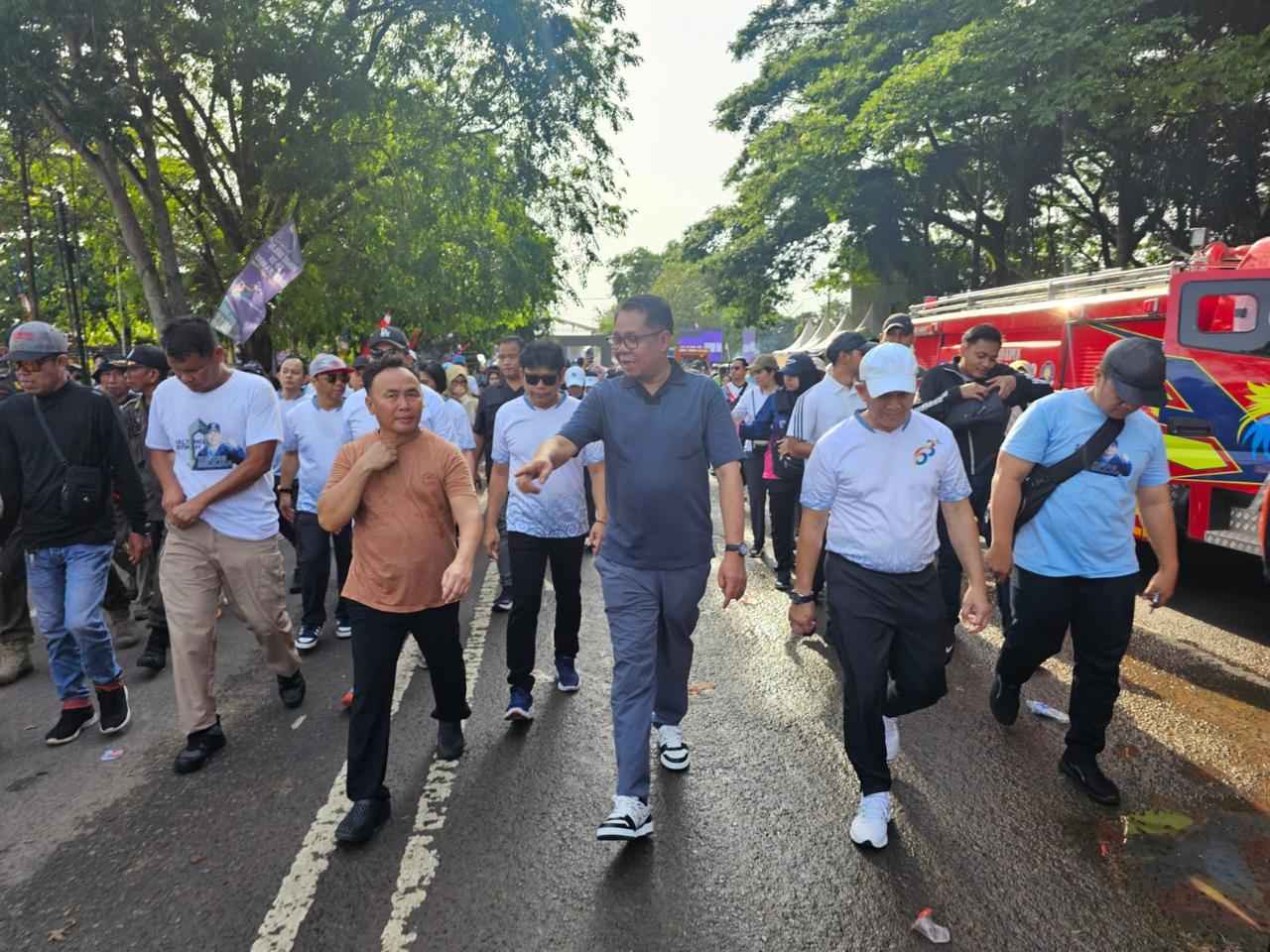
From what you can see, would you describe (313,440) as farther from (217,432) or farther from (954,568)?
(954,568)

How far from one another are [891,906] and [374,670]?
2.00 m

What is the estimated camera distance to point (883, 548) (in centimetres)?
322

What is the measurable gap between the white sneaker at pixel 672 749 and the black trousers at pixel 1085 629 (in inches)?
60.7

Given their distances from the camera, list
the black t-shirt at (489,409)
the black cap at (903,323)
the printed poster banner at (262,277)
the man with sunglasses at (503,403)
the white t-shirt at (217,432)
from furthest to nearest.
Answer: the printed poster banner at (262,277) < the black t-shirt at (489,409) < the man with sunglasses at (503,403) < the black cap at (903,323) < the white t-shirt at (217,432)

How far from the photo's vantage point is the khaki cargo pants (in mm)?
4059

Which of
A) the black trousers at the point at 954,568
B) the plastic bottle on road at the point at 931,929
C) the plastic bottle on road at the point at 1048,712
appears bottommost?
the plastic bottle on road at the point at 1048,712

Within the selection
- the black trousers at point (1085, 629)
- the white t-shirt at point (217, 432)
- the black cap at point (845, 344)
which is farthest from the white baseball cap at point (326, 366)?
the black trousers at point (1085, 629)

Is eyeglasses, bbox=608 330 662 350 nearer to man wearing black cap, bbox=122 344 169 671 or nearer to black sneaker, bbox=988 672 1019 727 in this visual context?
black sneaker, bbox=988 672 1019 727

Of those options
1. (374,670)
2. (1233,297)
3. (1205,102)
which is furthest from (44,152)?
(1205,102)

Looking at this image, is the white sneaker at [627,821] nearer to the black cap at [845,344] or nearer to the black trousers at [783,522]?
the black cap at [845,344]

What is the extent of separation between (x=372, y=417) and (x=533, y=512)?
66.6 inches

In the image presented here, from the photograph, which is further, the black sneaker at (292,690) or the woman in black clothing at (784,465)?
the woman in black clothing at (784,465)

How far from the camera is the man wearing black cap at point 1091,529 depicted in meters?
3.53

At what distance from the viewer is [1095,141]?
65.0 ft
